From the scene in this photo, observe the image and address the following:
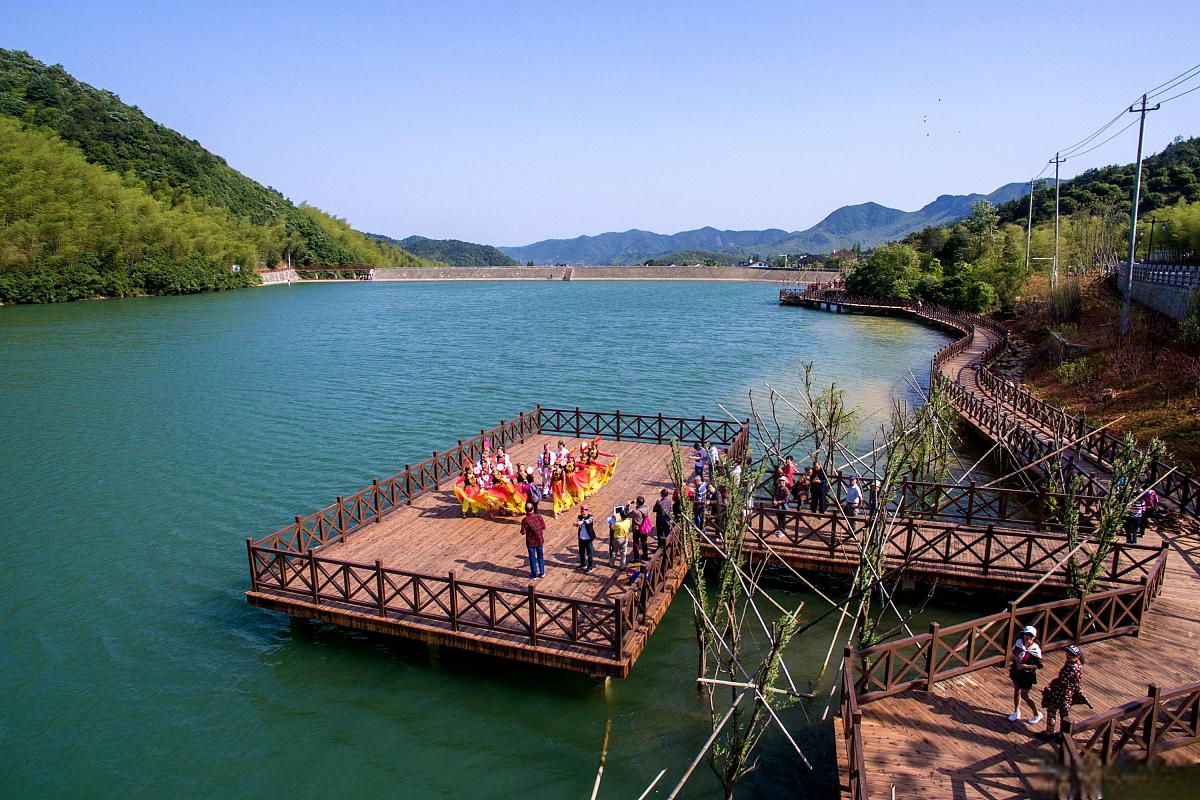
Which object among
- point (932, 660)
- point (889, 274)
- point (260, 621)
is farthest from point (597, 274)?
point (932, 660)

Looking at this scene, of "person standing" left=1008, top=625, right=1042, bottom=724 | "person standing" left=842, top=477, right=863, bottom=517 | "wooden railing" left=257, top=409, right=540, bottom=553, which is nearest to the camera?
"person standing" left=1008, top=625, right=1042, bottom=724

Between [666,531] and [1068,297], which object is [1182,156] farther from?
[666,531]

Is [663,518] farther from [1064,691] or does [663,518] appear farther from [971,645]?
[1064,691]

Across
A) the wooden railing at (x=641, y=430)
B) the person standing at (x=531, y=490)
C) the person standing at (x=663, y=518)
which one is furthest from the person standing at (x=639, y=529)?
the wooden railing at (x=641, y=430)

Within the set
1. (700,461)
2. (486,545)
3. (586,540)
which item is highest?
(700,461)

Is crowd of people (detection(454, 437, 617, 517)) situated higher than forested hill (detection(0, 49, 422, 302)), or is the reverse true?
forested hill (detection(0, 49, 422, 302))

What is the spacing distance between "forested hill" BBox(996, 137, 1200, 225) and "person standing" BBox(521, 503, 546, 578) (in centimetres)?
6862

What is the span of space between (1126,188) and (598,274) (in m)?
108

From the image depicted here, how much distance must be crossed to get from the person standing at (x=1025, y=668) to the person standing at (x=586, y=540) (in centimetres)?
743

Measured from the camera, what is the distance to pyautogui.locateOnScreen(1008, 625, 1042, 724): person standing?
1010cm

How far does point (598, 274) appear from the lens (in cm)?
17912

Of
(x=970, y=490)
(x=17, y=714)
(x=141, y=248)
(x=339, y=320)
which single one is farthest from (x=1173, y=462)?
(x=141, y=248)

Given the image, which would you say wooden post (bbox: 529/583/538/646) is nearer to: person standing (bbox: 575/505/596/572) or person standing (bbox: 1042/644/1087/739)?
person standing (bbox: 575/505/596/572)

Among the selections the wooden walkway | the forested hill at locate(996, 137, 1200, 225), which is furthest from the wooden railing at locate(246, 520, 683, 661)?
the forested hill at locate(996, 137, 1200, 225)
